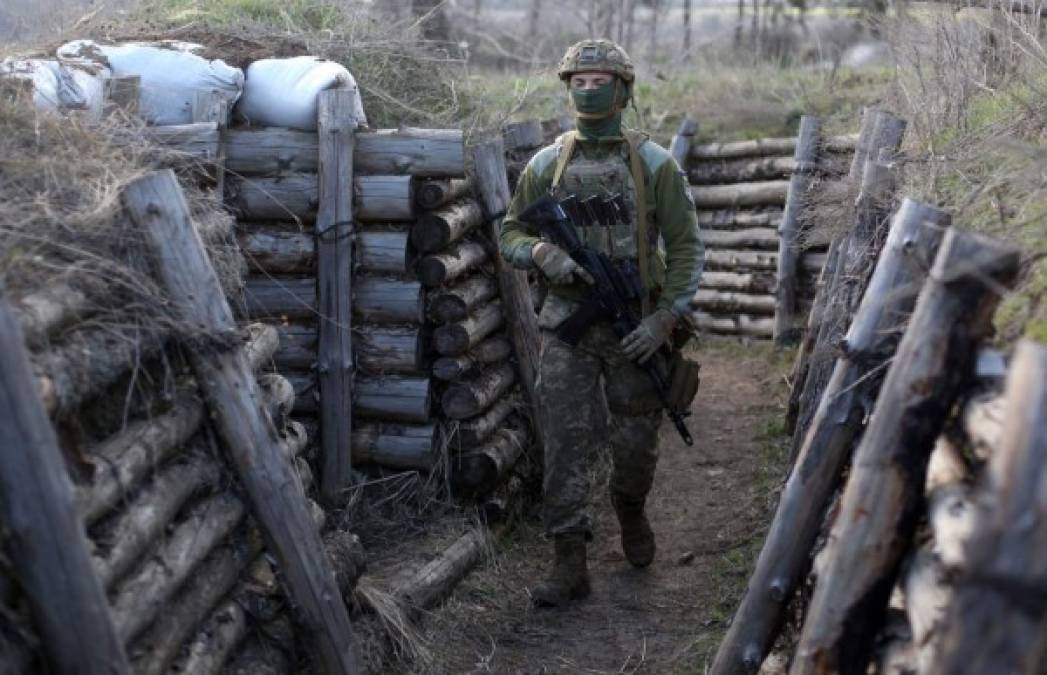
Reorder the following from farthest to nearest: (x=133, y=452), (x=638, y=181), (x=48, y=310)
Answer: (x=638, y=181) → (x=133, y=452) → (x=48, y=310)

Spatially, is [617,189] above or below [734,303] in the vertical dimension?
above

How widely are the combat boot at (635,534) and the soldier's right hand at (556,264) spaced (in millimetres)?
1278

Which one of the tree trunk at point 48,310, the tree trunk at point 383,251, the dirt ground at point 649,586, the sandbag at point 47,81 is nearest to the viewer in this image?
the tree trunk at point 48,310

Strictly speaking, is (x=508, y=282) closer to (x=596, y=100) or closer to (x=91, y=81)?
(x=596, y=100)

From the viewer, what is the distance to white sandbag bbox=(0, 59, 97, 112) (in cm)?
620

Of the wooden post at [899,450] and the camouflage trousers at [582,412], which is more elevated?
the wooden post at [899,450]

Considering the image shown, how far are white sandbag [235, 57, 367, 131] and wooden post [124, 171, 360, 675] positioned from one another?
2.67 metres

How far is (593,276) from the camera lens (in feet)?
21.9

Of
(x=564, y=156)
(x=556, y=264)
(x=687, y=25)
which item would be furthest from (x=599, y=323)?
(x=687, y=25)

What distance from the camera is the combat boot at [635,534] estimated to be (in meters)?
7.23

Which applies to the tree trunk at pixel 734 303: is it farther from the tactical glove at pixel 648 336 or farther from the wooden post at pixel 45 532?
the wooden post at pixel 45 532

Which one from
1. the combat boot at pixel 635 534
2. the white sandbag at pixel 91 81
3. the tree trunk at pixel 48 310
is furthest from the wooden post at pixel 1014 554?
the white sandbag at pixel 91 81

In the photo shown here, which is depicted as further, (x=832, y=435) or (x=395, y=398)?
(x=395, y=398)

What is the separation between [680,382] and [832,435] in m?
2.18
